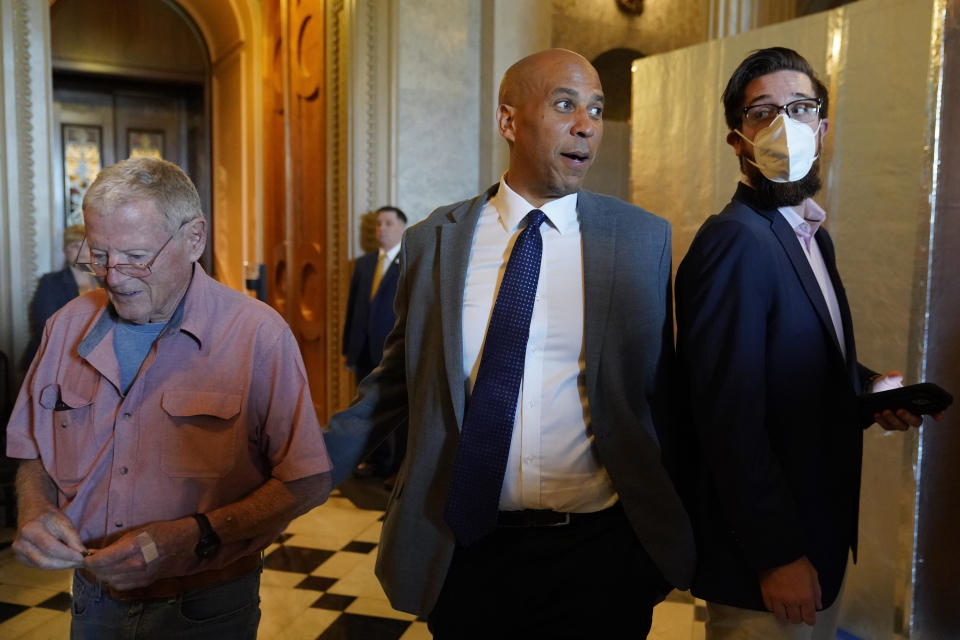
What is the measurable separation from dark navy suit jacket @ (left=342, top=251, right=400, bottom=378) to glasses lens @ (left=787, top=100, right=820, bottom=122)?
382 cm

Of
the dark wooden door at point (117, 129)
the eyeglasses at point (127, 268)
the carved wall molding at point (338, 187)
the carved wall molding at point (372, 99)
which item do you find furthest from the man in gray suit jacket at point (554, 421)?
the dark wooden door at point (117, 129)

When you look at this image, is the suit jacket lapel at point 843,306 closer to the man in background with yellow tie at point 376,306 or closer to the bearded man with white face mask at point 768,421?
the bearded man with white face mask at point 768,421

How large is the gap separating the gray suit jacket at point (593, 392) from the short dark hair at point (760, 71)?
0.41 meters

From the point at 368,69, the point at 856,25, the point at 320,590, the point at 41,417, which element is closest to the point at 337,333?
the point at 368,69

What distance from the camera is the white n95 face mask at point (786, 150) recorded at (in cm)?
183

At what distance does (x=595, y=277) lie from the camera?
1694 mm

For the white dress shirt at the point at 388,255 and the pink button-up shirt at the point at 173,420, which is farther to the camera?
the white dress shirt at the point at 388,255

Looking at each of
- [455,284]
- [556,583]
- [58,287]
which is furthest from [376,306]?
[556,583]

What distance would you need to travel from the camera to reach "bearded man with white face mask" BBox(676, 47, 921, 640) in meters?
1.61

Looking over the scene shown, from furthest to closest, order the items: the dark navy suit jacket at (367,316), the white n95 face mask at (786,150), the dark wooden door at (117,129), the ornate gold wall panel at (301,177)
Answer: the dark wooden door at (117,129)
the ornate gold wall panel at (301,177)
the dark navy suit jacket at (367,316)
the white n95 face mask at (786,150)

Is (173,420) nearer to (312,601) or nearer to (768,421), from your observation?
(768,421)

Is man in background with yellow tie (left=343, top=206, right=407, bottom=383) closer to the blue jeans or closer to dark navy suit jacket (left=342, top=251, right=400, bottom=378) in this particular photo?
dark navy suit jacket (left=342, top=251, right=400, bottom=378)

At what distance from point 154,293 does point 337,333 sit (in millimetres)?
4945

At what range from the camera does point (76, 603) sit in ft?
5.29
